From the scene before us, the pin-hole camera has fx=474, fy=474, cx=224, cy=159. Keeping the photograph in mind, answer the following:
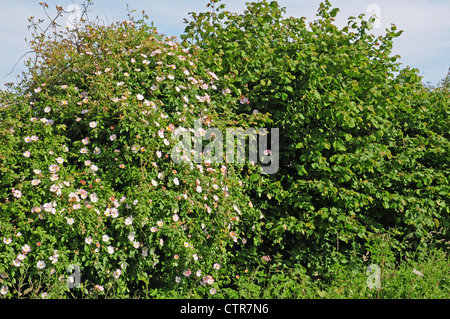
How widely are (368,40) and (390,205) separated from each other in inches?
72.8

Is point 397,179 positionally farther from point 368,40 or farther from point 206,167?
point 206,167

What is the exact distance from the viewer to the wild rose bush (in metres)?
3.30

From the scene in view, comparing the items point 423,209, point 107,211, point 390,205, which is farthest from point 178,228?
point 423,209

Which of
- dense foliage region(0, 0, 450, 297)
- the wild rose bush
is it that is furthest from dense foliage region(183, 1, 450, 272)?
the wild rose bush

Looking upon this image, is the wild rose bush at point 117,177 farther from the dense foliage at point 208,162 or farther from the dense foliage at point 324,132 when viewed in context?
the dense foliage at point 324,132

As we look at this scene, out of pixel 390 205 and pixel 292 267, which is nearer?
pixel 292 267

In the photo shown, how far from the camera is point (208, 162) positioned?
12.4 ft

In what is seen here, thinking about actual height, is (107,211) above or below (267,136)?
below

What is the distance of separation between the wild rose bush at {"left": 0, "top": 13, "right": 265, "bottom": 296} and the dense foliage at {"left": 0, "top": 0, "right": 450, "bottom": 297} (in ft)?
0.05

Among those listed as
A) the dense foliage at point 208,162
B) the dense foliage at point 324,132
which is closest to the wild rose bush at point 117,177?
the dense foliage at point 208,162

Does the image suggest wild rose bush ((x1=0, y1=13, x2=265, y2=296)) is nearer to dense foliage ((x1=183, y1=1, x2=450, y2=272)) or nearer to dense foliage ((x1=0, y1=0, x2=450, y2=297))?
dense foliage ((x1=0, y1=0, x2=450, y2=297))

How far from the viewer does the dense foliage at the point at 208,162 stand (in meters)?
3.36

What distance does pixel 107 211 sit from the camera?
334cm

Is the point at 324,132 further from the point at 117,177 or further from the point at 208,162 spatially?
the point at 117,177
